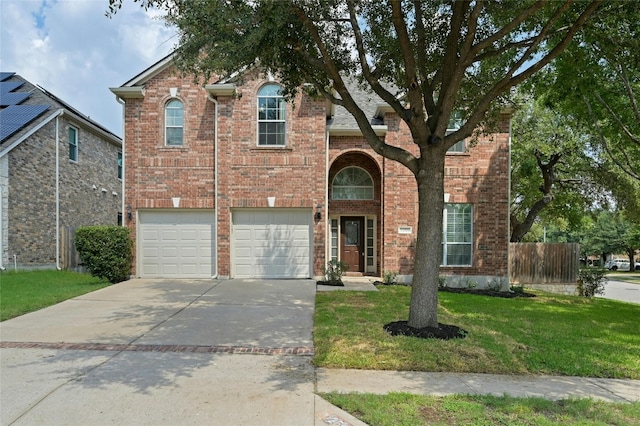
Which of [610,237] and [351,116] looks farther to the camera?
[610,237]

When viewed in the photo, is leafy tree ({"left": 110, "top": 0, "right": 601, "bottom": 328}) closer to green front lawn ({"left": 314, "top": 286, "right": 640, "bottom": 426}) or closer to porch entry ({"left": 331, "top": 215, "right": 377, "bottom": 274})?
green front lawn ({"left": 314, "top": 286, "right": 640, "bottom": 426})

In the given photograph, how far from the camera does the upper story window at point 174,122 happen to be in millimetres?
13586

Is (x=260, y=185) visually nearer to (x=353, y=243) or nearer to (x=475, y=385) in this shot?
(x=353, y=243)

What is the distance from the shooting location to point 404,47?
23.1 ft

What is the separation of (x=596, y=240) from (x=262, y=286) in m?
52.5

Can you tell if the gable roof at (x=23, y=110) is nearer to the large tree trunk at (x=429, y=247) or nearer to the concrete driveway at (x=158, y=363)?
the concrete driveway at (x=158, y=363)

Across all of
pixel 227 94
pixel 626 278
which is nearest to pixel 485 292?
pixel 227 94

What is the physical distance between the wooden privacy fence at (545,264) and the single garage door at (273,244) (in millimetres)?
8442

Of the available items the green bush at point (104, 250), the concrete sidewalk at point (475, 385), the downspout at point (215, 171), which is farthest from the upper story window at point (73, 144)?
the concrete sidewalk at point (475, 385)

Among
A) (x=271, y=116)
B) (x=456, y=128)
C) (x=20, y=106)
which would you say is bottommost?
(x=456, y=128)

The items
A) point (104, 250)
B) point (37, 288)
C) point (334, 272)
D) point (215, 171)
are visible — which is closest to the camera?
point (37, 288)

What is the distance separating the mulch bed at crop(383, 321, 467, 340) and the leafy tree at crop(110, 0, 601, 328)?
0.16m

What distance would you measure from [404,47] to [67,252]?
15.0 m

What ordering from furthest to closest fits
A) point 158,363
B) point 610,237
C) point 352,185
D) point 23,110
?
point 610,237 → point 23,110 → point 352,185 → point 158,363
